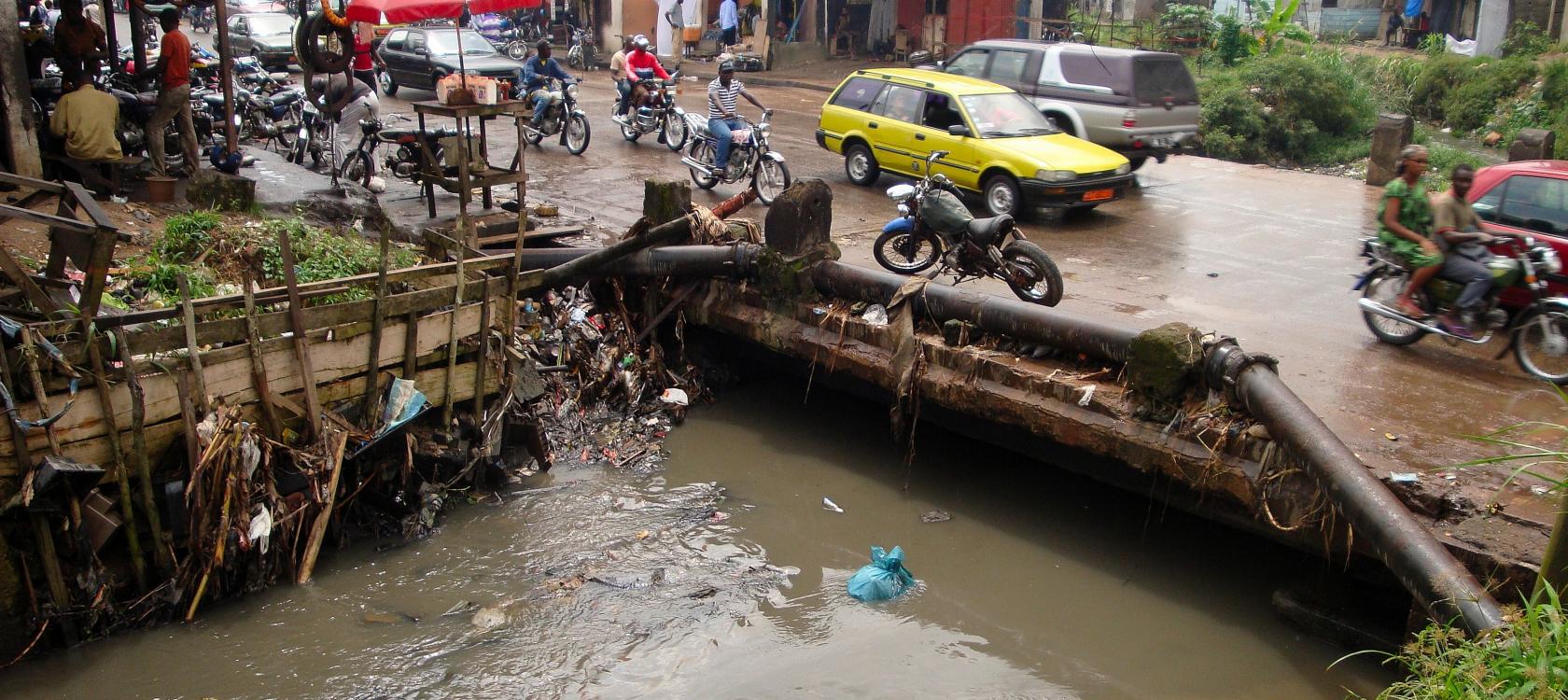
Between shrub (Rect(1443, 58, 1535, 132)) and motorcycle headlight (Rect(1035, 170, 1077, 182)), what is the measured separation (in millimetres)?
10173

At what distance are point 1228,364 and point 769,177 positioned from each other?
7969mm

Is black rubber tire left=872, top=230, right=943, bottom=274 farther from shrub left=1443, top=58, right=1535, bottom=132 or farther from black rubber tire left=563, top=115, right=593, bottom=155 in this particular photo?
shrub left=1443, top=58, right=1535, bottom=132

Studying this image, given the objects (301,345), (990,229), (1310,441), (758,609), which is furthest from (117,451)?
(990,229)

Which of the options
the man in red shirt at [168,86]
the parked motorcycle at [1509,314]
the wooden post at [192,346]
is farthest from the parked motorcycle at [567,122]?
the parked motorcycle at [1509,314]

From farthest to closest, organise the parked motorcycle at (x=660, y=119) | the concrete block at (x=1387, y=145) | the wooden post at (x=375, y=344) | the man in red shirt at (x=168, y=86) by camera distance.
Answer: the parked motorcycle at (x=660, y=119) < the concrete block at (x=1387, y=145) < the man in red shirt at (x=168, y=86) < the wooden post at (x=375, y=344)

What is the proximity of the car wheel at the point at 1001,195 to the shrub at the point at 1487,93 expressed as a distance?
10.5 metres

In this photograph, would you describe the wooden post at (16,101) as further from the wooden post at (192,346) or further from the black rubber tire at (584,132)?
the black rubber tire at (584,132)

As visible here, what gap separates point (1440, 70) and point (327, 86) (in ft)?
59.9

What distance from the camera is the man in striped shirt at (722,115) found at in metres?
13.8

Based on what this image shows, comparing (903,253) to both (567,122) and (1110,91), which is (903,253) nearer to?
(1110,91)

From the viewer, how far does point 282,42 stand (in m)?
25.2

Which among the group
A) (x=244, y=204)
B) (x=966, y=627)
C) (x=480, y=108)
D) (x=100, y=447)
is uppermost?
(x=480, y=108)

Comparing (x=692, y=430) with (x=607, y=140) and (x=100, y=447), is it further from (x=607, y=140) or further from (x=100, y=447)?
(x=607, y=140)

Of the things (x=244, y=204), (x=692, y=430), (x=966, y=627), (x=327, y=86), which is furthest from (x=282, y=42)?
(x=966, y=627)
